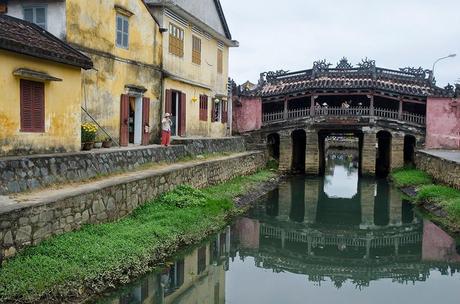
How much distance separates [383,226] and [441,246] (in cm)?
354

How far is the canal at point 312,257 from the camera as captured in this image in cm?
970

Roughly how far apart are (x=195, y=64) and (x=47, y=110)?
12.3 metres

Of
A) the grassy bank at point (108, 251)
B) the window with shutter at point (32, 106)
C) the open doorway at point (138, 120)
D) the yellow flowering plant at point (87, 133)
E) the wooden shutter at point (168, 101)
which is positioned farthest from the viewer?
the wooden shutter at point (168, 101)

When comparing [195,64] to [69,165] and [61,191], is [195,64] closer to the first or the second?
[69,165]

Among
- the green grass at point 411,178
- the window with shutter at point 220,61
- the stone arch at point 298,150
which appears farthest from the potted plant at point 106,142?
the stone arch at point 298,150

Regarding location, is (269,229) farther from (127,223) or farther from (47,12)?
(47,12)

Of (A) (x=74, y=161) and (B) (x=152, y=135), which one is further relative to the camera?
(B) (x=152, y=135)

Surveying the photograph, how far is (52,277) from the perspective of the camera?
737cm

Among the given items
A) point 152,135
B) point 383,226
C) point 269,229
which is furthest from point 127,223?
point 383,226

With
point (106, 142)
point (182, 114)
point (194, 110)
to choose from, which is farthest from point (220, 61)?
point (106, 142)

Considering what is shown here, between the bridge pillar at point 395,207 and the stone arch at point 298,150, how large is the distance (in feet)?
27.6

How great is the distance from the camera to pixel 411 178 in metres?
23.5

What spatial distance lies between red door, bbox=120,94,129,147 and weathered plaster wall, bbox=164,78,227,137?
317 centimetres

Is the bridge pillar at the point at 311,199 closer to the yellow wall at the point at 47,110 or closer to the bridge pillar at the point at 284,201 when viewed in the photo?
the bridge pillar at the point at 284,201
